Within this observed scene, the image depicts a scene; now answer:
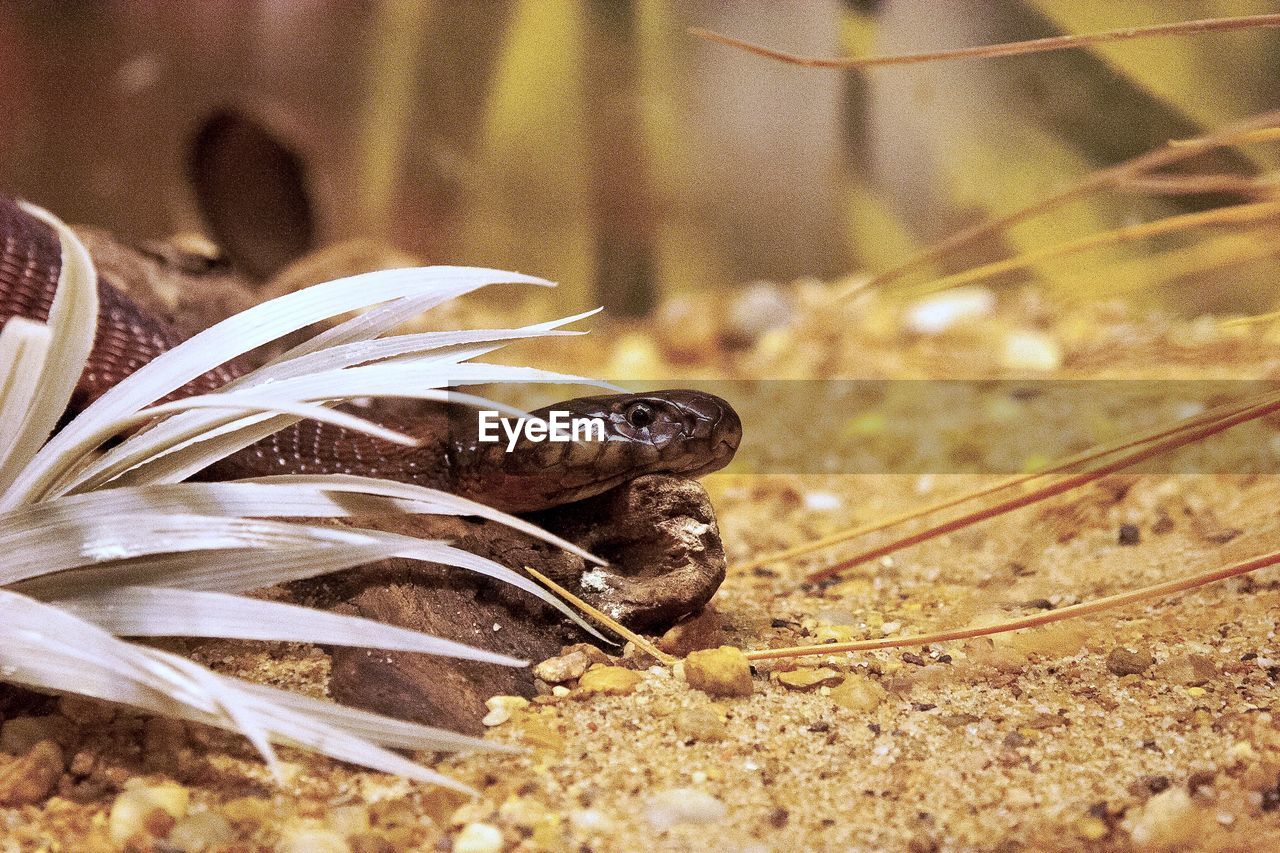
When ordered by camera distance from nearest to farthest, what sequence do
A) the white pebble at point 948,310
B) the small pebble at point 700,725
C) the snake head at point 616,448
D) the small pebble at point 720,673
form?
the small pebble at point 700,725 → the small pebble at point 720,673 → the snake head at point 616,448 → the white pebble at point 948,310

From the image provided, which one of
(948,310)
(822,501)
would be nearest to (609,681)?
(822,501)

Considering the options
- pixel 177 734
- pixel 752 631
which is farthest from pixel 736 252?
pixel 177 734

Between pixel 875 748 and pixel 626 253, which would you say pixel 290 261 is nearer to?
pixel 626 253

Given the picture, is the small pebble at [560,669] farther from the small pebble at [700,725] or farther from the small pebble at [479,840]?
the small pebble at [479,840]

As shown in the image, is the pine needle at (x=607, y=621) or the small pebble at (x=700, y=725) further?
the pine needle at (x=607, y=621)

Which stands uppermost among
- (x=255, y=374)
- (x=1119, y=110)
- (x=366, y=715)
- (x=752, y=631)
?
(x=1119, y=110)

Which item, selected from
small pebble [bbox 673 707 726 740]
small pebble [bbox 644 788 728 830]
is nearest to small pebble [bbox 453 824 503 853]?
small pebble [bbox 644 788 728 830]

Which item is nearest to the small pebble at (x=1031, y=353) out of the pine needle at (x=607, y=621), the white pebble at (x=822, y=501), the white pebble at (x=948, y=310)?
the white pebble at (x=948, y=310)
